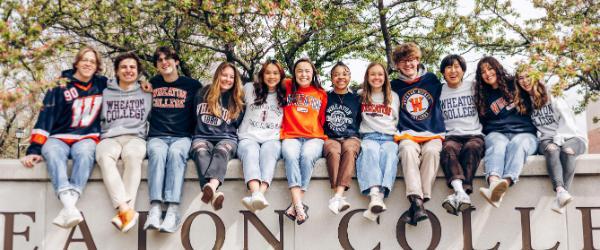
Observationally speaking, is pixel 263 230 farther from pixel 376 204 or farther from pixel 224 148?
pixel 376 204

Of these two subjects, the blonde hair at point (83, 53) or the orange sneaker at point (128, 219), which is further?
the blonde hair at point (83, 53)

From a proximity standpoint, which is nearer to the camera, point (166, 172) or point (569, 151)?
point (569, 151)

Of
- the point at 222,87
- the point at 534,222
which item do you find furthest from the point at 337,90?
the point at 534,222

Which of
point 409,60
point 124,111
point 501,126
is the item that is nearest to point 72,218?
point 124,111

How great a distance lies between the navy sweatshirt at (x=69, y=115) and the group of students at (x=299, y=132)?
10 mm

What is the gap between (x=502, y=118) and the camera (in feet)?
18.1

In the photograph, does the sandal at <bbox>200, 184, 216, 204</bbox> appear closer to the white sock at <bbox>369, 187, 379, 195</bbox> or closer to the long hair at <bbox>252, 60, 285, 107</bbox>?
the long hair at <bbox>252, 60, 285, 107</bbox>

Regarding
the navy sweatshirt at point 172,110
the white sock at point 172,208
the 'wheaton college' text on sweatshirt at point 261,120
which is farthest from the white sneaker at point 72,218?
the 'wheaton college' text on sweatshirt at point 261,120

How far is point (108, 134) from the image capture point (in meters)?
5.50

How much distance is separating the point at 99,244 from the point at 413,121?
3177mm

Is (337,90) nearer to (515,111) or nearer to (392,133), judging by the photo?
(392,133)

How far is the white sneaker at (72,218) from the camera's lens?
16.0 feet

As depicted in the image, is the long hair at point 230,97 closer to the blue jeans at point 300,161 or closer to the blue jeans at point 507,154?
the blue jeans at point 300,161

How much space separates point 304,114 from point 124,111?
176cm
